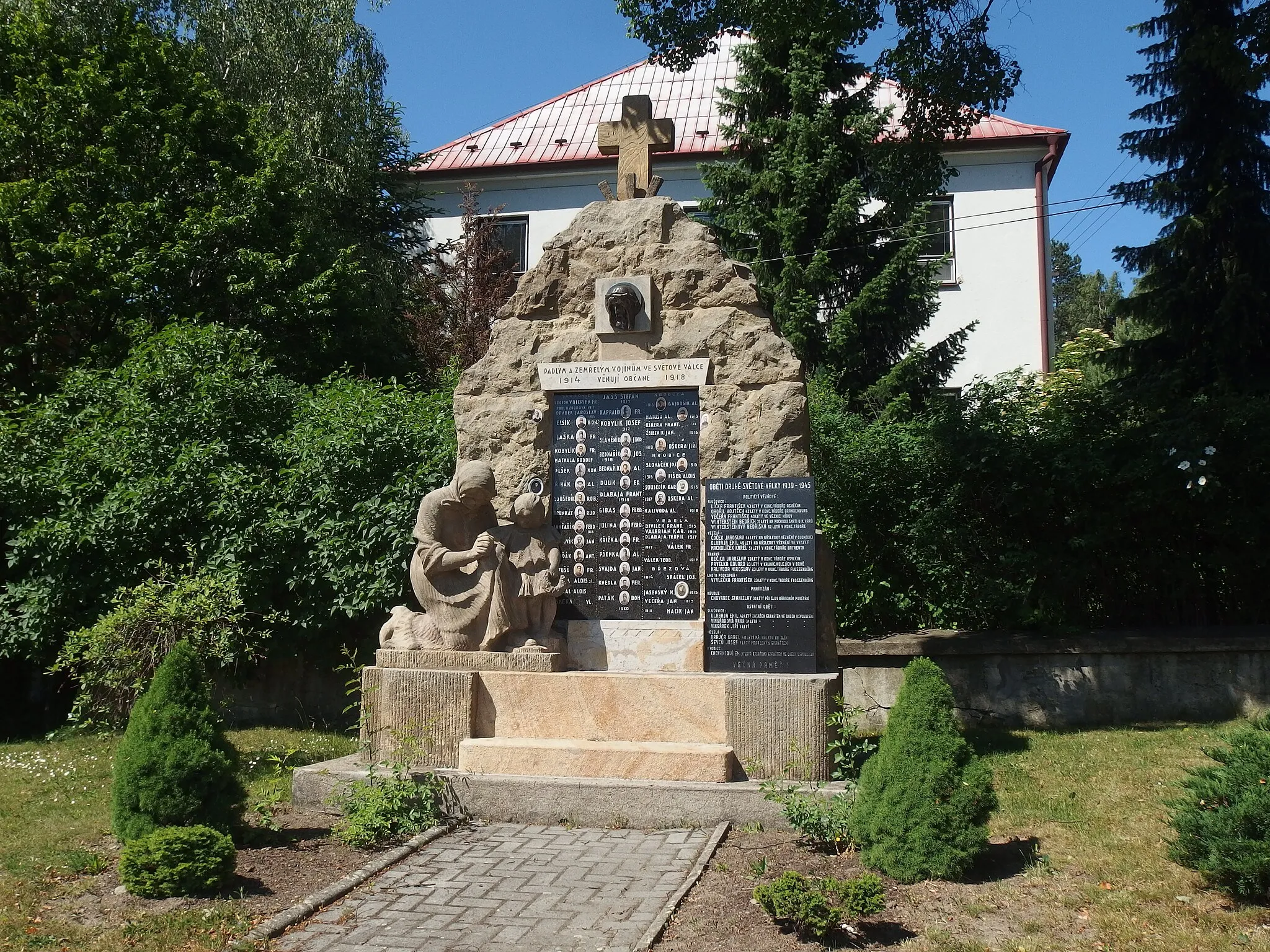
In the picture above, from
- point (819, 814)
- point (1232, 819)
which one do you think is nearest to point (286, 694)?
point (819, 814)

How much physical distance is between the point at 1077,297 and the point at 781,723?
4489cm

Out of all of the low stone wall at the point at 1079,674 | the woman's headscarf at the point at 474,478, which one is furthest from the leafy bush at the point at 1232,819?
the woman's headscarf at the point at 474,478

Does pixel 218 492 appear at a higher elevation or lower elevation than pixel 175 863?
higher

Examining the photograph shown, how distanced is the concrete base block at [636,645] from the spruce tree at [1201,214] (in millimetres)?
6513

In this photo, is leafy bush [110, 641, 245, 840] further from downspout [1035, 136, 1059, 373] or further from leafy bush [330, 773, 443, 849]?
downspout [1035, 136, 1059, 373]

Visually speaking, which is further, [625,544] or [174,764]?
[625,544]

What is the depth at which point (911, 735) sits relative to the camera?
5320mm

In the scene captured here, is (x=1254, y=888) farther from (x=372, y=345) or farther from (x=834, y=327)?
(x=372, y=345)

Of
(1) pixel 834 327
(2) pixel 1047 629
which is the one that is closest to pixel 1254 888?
(2) pixel 1047 629

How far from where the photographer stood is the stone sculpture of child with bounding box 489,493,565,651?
23.9 ft

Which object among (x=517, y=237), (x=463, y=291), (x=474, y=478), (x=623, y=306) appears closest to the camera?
(x=474, y=478)

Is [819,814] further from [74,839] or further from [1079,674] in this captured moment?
[1079,674]

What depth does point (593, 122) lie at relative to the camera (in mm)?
23750

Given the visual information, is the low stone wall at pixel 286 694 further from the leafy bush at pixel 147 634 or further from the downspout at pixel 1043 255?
the downspout at pixel 1043 255
